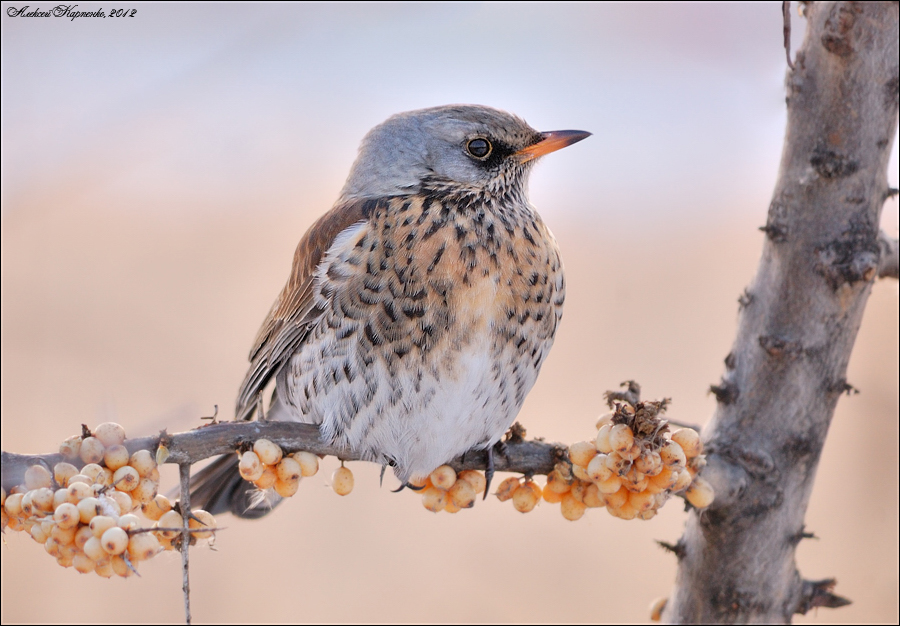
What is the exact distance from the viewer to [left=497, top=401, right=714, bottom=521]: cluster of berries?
1948mm

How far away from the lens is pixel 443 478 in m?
2.44

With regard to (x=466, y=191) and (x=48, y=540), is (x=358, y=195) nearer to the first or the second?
(x=466, y=191)

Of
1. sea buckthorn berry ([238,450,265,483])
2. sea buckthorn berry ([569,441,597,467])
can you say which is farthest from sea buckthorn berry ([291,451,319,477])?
sea buckthorn berry ([569,441,597,467])

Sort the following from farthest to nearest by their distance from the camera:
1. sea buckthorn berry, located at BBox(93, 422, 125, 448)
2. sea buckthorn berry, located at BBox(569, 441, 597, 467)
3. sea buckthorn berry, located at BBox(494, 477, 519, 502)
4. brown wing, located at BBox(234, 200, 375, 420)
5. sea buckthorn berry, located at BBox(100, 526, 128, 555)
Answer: brown wing, located at BBox(234, 200, 375, 420)
sea buckthorn berry, located at BBox(494, 477, 519, 502)
sea buckthorn berry, located at BBox(569, 441, 597, 467)
sea buckthorn berry, located at BBox(93, 422, 125, 448)
sea buckthorn berry, located at BBox(100, 526, 128, 555)

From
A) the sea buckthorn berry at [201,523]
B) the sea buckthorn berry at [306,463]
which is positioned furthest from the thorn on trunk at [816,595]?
the sea buckthorn berry at [201,523]

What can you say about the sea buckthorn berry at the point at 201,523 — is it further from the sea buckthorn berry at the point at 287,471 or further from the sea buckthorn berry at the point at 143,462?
the sea buckthorn berry at the point at 287,471

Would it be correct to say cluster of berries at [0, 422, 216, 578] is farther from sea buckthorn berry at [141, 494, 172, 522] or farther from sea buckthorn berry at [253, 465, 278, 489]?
sea buckthorn berry at [253, 465, 278, 489]

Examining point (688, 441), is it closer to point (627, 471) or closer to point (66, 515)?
point (627, 471)

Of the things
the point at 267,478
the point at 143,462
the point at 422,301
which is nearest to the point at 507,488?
the point at 422,301

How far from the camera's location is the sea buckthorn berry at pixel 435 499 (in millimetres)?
2434

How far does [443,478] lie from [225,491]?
2.85 feet

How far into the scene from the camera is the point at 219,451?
193 centimetres

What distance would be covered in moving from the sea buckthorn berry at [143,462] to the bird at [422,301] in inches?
28.1

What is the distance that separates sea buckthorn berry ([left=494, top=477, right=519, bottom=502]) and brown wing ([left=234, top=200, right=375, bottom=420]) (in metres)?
0.79
